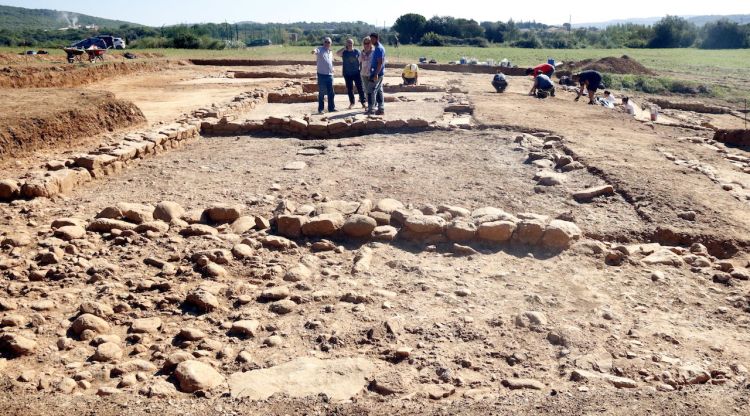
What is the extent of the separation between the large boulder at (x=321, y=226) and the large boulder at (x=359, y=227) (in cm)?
9

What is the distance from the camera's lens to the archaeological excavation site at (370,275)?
11.6ft

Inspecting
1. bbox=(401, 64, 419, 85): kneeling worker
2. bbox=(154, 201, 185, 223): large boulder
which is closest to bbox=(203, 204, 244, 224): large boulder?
bbox=(154, 201, 185, 223): large boulder

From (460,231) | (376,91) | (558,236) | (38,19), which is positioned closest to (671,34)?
(376,91)

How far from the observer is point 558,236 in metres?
5.61

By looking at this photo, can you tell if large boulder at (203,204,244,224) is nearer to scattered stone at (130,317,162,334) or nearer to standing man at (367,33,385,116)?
scattered stone at (130,317,162,334)

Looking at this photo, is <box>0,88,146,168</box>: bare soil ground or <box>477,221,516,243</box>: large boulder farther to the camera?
<box>0,88,146,168</box>: bare soil ground

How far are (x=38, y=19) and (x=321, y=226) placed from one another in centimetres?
12741

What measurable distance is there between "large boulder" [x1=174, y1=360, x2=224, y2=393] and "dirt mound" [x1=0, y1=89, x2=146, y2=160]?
6.59 m

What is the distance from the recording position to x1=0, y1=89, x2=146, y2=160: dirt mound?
29.7 feet

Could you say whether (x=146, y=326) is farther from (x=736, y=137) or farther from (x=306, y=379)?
(x=736, y=137)

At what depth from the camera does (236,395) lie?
3.43 metres

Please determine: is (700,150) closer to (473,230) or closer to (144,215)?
(473,230)

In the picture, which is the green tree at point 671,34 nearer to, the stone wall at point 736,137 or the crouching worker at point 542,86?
the crouching worker at point 542,86

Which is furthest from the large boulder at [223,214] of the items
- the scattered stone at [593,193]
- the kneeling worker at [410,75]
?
the kneeling worker at [410,75]
